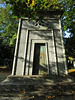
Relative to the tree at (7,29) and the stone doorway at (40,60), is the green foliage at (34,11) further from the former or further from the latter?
the stone doorway at (40,60)

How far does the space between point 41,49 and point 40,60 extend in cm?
107

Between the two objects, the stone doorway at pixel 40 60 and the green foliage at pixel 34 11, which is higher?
the green foliage at pixel 34 11

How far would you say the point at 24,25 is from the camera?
21.4 feet

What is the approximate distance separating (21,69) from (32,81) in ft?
4.70

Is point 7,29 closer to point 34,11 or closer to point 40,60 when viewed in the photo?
point 34,11

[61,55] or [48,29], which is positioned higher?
[48,29]

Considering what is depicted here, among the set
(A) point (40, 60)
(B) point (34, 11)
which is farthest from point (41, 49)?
(B) point (34, 11)

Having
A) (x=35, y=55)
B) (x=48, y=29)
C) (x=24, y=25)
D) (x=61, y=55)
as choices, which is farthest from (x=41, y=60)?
(x=24, y=25)

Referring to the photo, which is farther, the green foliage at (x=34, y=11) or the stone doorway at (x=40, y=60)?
the stone doorway at (x=40, y=60)

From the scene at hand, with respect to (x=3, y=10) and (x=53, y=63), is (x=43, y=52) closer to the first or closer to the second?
(x=53, y=63)

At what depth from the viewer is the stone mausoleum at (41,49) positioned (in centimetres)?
555

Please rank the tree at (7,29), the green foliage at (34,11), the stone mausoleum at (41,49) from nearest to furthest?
the green foliage at (34,11), the stone mausoleum at (41,49), the tree at (7,29)

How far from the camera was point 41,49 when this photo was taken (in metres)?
6.48

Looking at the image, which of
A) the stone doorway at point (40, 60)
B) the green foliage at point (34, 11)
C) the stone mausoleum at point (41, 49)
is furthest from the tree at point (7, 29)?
the stone doorway at point (40, 60)
